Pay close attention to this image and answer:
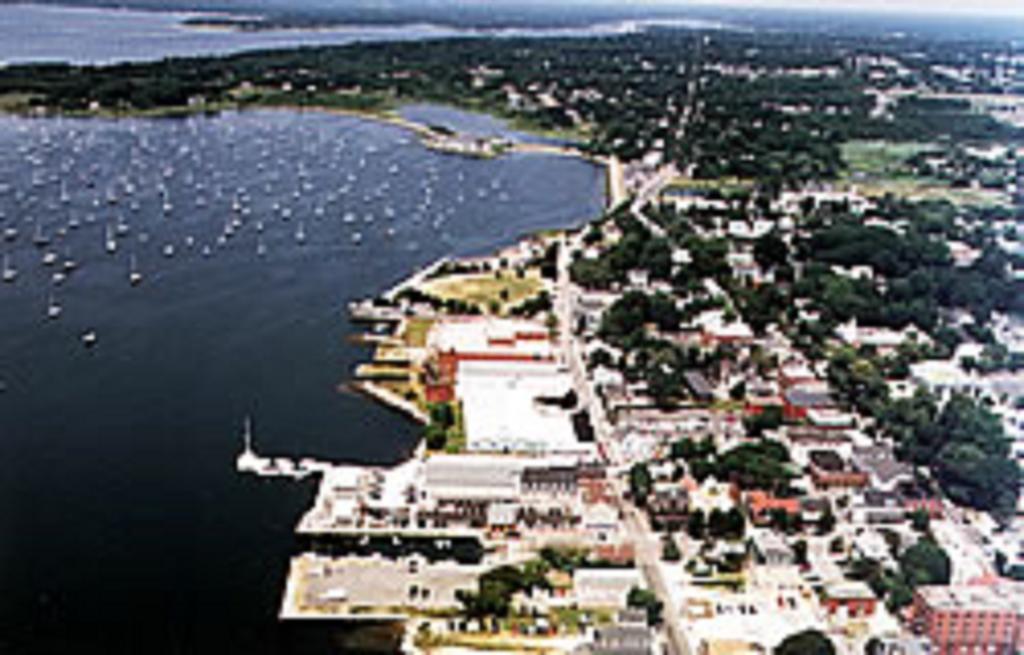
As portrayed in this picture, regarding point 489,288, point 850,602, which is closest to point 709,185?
point 489,288

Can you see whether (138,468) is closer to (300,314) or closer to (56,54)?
(300,314)

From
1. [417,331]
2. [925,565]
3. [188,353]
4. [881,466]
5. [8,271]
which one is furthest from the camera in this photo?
[8,271]

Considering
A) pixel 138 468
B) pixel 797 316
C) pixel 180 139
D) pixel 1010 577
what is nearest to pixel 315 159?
pixel 180 139

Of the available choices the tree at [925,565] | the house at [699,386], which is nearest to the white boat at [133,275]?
the house at [699,386]

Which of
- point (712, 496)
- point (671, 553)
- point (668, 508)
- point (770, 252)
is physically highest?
point (770, 252)

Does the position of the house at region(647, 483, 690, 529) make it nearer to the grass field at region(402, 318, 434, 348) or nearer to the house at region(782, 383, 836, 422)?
the house at region(782, 383, 836, 422)

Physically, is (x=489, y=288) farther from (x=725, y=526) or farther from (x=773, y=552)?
(x=773, y=552)

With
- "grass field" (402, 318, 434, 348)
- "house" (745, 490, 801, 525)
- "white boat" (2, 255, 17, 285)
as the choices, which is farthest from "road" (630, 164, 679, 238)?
"white boat" (2, 255, 17, 285)
